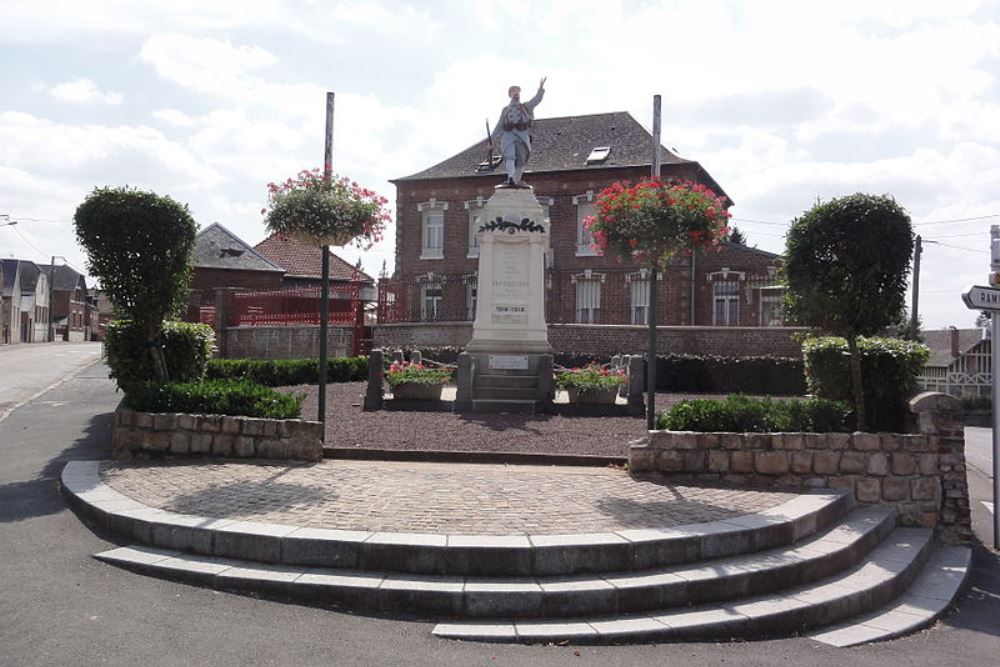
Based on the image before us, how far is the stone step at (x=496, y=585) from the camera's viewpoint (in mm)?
5074

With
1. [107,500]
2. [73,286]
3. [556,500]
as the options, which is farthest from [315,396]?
[73,286]

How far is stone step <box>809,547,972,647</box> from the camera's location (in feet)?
17.5

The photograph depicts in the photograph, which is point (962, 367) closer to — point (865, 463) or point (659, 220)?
point (865, 463)

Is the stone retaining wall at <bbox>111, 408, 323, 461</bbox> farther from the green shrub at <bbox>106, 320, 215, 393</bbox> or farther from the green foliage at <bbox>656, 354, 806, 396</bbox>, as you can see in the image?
the green foliage at <bbox>656, 354, 806, 396</bbox>

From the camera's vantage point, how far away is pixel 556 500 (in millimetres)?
6953

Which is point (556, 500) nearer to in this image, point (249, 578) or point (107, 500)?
point (249, 578)

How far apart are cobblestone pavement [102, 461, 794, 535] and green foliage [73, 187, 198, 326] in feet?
9.14

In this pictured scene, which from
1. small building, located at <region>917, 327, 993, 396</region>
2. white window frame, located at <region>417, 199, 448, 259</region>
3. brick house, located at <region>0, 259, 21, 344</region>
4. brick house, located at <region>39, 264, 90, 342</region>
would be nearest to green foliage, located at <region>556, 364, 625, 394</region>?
white window frame, located at <region>417, 199, 448, 259</region>

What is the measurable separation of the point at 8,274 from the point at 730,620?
81931mm

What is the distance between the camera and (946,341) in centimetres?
5119

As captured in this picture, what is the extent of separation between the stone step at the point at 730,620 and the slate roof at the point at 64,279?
94499 millimetres

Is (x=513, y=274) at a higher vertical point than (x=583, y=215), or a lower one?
lower

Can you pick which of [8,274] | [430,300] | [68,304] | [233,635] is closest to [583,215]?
[430,300]

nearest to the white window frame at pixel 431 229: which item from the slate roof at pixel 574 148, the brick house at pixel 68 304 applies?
the slate roof at pixel 574 148
